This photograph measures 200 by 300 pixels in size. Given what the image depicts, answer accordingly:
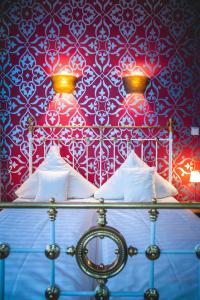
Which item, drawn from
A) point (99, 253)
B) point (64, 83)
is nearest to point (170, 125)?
point (64, 83)

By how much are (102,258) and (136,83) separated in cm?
221

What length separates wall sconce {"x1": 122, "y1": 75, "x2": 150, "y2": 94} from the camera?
3.38 metres

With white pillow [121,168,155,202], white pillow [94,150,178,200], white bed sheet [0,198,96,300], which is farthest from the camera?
white pillow [94,150,178,200]

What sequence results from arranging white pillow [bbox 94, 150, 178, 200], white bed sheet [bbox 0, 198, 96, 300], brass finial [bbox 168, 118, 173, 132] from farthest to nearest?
brass finial [bbox 168, 118, 173, 132], white pillow [bbox 94, 150, 178, 200], white bed sheet [bbox 0, 198, 96, 300]

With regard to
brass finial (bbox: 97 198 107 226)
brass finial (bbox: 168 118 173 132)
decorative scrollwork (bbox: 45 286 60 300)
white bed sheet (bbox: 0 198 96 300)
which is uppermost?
brass finial (bbox: 168 118 173 132)

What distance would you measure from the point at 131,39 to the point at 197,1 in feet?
2.85

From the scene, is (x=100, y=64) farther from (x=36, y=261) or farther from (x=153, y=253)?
(x=153, y=253)

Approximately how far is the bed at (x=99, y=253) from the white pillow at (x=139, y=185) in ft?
0.83

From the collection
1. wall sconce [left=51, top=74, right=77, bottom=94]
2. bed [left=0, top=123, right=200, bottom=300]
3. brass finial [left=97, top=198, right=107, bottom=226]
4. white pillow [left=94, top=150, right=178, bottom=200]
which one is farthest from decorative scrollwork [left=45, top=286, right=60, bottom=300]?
wall sconce [left=51, top=74, right=77, bottom=94]

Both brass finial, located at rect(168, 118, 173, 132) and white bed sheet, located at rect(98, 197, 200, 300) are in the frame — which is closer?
white bed sheet, located at rect(98, 197, 200, 300)

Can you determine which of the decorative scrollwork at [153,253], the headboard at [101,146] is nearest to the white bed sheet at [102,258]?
the decorative scrollwork at [153,253]

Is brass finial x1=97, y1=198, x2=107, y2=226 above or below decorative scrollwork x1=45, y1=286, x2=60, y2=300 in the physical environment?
above

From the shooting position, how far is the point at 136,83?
3395 millimetres

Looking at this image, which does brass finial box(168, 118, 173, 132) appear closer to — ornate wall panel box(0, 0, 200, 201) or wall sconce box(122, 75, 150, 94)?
ornate wall panel box(0, 0, 200, 201)
